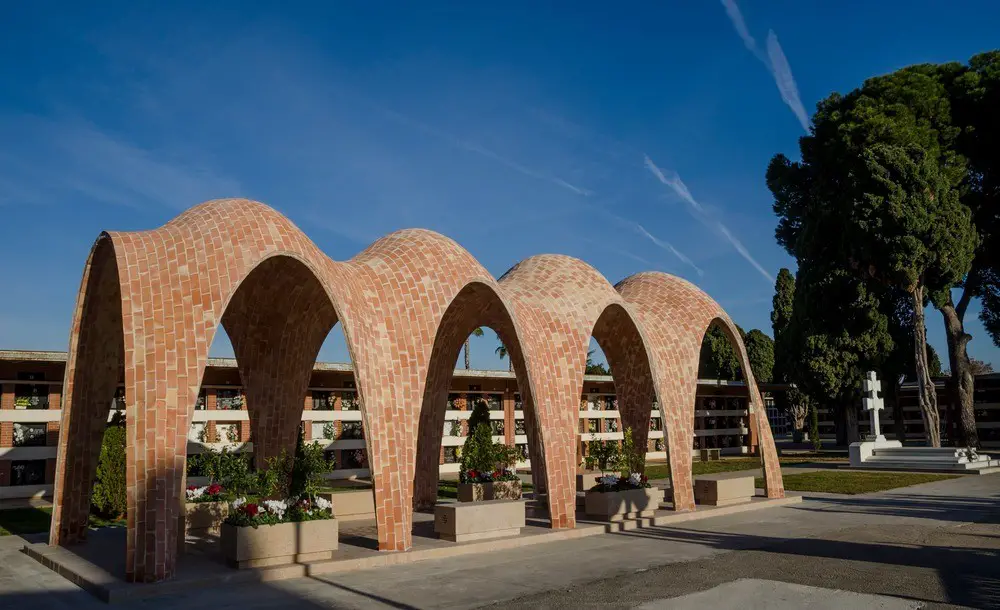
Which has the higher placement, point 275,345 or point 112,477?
point 275,345

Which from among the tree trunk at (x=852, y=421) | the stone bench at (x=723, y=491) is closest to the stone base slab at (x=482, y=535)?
the stone bench at (x=723, y=491)

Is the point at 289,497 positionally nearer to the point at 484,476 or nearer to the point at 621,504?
the point at 621,504

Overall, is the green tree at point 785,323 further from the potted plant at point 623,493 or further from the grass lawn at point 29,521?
the grass lawn at point 29,521

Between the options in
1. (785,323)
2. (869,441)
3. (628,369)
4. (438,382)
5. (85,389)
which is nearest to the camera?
(85,389)

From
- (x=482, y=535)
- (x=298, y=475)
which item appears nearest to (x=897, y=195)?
(x=482, y=535)

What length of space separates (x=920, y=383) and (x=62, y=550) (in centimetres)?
4016

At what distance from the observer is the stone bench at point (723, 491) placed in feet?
66.1

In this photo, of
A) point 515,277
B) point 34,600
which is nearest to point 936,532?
point 515,277

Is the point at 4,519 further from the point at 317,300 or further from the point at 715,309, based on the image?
the point at 715,309

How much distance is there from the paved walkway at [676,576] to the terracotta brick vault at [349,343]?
1.49 meters

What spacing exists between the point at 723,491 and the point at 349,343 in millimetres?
11840

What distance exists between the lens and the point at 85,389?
1455cm

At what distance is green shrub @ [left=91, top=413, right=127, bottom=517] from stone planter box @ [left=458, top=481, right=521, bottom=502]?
8989mm

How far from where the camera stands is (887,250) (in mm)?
37562
